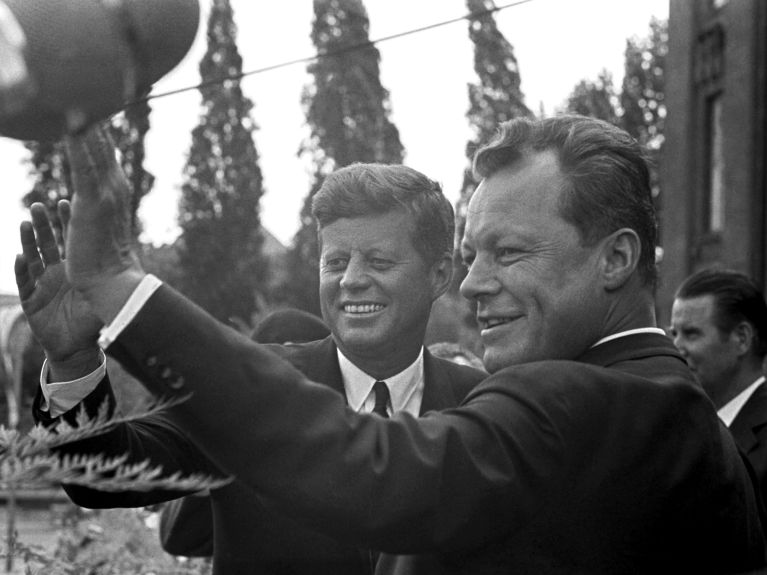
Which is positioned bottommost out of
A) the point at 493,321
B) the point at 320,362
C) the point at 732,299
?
the point at 732,299

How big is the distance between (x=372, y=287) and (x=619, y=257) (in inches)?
65.1

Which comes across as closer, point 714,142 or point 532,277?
point 532,277

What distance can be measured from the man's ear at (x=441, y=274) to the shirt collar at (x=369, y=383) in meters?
0.34

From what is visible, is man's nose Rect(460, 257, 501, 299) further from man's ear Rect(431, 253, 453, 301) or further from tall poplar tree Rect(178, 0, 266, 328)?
tall poplar tree Rect(178, 0, 266, 328)

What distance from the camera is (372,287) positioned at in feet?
13.0

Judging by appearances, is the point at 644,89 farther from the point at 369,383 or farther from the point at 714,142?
the point at 369,383

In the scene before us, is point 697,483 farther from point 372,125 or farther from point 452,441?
point 372,125

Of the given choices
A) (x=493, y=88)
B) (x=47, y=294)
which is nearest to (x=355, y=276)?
(x=47, y=294)

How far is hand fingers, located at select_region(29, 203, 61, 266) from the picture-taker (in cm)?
217

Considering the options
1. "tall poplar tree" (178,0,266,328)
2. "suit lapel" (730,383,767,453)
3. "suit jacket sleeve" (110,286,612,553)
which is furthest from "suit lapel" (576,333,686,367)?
"tall poplar tree" (178,0,266,328)

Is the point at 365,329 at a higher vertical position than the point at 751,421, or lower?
higher

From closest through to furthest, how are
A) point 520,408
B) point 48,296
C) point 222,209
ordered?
1. point 520,408
2. point 48,296
3. point 222,209

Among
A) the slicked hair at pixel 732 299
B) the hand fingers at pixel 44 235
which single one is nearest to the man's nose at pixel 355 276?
the hand fingers at pixel 44 235

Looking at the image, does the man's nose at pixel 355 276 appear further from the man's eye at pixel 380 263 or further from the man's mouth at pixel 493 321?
the man's mouth at pixel 493 321
